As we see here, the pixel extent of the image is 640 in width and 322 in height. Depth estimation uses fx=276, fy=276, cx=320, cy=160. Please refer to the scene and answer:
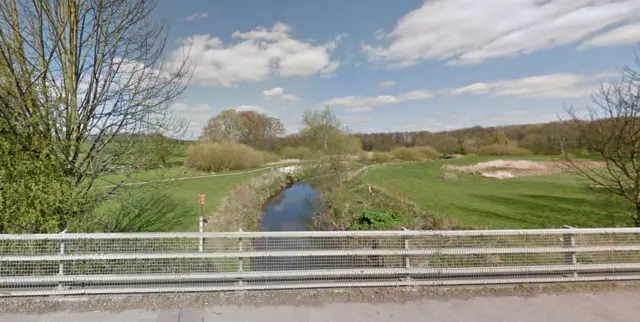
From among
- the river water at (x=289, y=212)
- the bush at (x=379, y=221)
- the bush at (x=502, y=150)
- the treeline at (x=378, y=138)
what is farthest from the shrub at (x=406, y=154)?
the bush at (x=379, y=221)

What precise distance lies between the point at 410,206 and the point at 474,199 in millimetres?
6499

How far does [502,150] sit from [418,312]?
253 feet

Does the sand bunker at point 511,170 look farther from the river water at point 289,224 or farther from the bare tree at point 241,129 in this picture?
the bare tree at point 241,129

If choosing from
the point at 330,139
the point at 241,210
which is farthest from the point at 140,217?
the point at 330,139

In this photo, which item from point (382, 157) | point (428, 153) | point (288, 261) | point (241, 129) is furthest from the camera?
point (428, 153)

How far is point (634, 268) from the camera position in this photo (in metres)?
4.33

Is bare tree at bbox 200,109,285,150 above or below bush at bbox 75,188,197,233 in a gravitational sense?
above

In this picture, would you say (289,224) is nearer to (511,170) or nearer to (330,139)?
(330,139)

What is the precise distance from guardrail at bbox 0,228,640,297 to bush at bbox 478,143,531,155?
235 feet

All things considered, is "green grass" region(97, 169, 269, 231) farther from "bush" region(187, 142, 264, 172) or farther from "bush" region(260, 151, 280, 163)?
"bush" region(260, 151, 280, 163)

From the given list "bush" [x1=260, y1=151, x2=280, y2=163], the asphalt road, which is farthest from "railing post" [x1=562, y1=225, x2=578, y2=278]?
"bush" [x1=260, y1=151, x2=280, y2=163]

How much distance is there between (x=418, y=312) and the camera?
3.51m

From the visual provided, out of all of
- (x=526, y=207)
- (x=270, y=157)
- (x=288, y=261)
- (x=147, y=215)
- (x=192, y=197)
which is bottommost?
(x=526, y=207)

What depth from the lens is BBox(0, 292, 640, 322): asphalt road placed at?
131 inches
